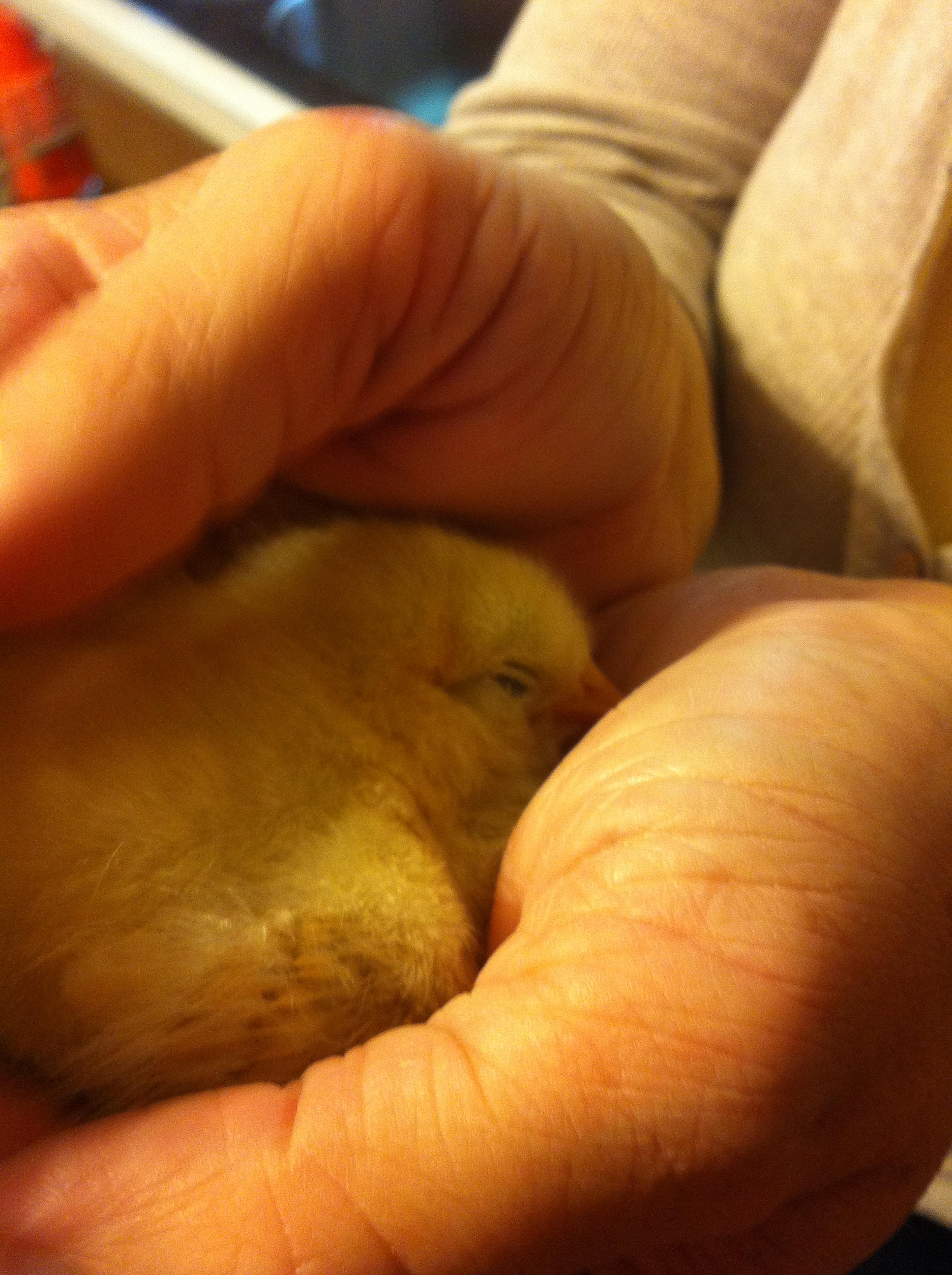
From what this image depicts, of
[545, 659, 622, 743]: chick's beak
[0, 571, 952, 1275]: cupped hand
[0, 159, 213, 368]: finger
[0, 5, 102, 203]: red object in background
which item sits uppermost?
[0, 159, 213, 368]: finger

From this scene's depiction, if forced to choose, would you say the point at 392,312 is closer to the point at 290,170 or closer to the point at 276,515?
the point at 290,170

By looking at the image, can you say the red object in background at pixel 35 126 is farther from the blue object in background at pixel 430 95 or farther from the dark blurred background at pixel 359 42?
the blue object in background at pixel 430 95

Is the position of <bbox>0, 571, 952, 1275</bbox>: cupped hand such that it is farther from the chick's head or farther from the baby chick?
the chick's head

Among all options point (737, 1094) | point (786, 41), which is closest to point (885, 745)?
point (737, 1094)

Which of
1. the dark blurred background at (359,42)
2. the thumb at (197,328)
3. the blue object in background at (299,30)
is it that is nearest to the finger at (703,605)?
the thumb at (197,328)

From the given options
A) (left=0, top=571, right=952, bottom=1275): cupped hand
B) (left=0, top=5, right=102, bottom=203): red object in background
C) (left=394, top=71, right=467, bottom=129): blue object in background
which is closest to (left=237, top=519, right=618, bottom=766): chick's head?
(left=0, top=571, right=952, bottom=1275): cupped hand

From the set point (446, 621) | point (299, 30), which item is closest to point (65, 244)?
point (446, 621)
